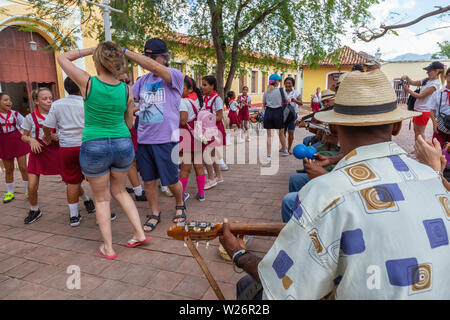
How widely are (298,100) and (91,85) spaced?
5.92m

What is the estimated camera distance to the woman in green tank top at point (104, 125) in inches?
98.0

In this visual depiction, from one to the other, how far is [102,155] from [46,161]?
1.68 meters

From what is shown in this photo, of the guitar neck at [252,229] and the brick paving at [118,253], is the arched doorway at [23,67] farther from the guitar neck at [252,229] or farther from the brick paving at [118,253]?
the guitar neck at [252,229]

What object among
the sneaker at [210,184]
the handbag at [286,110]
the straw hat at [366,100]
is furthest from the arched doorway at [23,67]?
the straw hat at [366,100]

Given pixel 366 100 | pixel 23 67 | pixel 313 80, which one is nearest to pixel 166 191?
pixel 366 100

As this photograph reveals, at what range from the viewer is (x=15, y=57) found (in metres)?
10.2

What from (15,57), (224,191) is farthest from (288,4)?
(15,57)

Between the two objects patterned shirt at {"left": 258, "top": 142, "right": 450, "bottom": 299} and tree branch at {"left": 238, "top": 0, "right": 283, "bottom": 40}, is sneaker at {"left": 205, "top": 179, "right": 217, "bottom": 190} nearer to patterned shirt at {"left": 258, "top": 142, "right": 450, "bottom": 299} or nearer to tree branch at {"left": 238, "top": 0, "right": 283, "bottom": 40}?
patterned shirt at {"left": 258, "top": 142, "right": 450, "bottom": 299}

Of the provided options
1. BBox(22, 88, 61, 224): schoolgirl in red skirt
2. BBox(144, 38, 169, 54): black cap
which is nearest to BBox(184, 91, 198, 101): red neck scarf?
BBox(144, 38, 169, 54): black cap

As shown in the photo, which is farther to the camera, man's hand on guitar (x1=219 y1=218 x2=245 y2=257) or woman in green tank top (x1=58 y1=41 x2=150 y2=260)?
woman in green tank top (x1=58 y1=41 x2=150 y2=260)

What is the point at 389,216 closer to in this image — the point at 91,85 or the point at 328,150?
the point at 91,85

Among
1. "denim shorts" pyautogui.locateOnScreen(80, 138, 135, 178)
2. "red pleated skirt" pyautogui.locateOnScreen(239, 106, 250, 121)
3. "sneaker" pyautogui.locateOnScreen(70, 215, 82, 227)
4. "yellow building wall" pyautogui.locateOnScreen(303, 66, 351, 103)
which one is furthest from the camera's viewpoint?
"yellow building wall" pyautogui.locateOnScreen(303, 66, 351, 103)

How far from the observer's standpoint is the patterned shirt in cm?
92

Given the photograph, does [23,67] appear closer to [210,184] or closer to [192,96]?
[192,96]
